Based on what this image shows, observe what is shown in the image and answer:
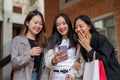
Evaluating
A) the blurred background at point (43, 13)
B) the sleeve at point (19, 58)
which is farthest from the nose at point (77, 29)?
the blurred background at point (43, 13)

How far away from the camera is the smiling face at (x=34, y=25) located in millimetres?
3391

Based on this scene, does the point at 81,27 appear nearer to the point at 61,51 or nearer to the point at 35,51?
the point at 61,51

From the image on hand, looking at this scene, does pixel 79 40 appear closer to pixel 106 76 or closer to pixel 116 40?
pixel 106 76

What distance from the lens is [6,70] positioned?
234 inches

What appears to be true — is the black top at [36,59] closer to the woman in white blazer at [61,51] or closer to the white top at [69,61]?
the woman in white blazer at [61,51]

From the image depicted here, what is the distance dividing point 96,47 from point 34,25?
839 mm

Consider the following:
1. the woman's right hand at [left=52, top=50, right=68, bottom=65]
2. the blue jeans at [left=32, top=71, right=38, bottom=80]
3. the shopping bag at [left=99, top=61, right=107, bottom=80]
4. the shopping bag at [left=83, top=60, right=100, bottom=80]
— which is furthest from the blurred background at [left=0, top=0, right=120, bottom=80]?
the shopping bag at [left=99, top=61, right=107, bottom=80]

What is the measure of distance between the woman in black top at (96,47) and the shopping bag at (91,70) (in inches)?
2.8

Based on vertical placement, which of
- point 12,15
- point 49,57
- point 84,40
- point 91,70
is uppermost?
point 12,15

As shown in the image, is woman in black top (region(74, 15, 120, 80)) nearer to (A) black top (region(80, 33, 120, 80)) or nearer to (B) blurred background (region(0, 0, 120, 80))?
(A) black top (region(80, 33, 120, 80))

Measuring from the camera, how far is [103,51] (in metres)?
3.00

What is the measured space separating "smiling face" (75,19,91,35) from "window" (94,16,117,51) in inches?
184

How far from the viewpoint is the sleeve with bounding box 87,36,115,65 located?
2.98m

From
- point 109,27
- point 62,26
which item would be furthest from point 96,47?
point 109,27
